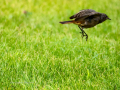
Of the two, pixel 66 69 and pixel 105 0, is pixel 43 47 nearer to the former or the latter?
pixel 66 69

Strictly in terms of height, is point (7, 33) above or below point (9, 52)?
above

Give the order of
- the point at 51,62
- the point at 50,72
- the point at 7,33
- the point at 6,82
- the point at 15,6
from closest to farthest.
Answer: the point at 6,82, the point at 50,72, the point at 51,62, the point at 7,33, the point at 15,6

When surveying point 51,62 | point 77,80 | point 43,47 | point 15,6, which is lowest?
point 77,80

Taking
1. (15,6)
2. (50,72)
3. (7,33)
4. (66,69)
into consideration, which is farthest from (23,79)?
(15,6)

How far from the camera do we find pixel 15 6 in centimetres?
729

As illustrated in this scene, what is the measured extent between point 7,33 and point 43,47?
1.20 meters

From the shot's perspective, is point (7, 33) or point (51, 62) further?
point (7, 33)

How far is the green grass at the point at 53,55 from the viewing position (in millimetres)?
3406

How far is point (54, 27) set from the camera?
6000mm

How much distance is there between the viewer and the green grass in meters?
3.41

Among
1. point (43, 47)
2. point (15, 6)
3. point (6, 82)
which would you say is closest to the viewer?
point (6, 82)

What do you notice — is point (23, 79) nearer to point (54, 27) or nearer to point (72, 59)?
point (72, 59)

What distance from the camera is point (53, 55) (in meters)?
4.09

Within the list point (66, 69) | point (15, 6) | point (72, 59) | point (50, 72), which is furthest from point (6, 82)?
point (15, 6)
